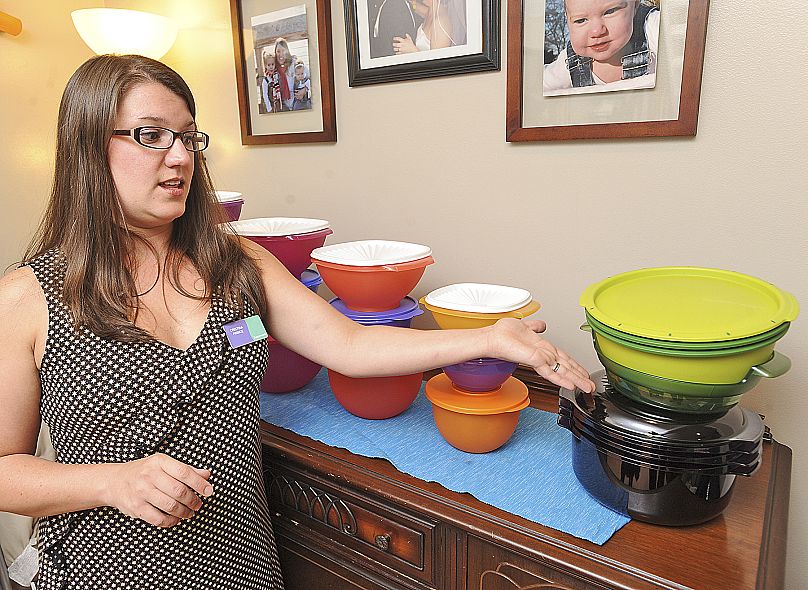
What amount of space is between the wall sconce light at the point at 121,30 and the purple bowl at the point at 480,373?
1.47 metres

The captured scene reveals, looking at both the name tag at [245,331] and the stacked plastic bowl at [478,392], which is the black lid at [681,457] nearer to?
the stacked plastic bowl at [478,392]

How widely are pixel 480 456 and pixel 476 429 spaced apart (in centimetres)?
6

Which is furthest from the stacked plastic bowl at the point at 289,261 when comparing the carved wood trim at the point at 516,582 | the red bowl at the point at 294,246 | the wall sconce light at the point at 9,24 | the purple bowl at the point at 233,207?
the wall sconce light at the point at 9,24

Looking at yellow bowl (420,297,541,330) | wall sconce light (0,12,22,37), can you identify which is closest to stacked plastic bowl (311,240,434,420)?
yellow bowl (420,297,541,330)

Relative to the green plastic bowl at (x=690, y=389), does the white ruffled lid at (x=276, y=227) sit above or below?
above

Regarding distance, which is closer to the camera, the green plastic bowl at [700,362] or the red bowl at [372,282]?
the green plastic bowl at [700,362]

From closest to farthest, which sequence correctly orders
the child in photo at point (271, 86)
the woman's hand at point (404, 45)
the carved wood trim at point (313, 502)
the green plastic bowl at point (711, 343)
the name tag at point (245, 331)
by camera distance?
the green plastic bowl at point (711, 343)
the name tag at point (245, 331)
the carved wood trim at point (313, 502)
the woman's hand at point (404, 45)
the child in photo at point (271, 86)

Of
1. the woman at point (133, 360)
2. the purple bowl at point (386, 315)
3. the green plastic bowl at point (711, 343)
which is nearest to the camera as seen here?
the green plastic bowl at point (711, 343)

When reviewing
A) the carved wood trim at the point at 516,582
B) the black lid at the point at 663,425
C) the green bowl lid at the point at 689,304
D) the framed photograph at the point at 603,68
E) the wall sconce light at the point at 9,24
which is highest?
the wall sconce light at the point at 9,24

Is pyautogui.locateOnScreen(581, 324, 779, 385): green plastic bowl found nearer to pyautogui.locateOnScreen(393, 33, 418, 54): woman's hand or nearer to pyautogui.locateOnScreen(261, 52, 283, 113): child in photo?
pyautogui.locateOnScreen(393, 33, 418, 54): woman's hand

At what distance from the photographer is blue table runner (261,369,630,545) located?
3.24 feet

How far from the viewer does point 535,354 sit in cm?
105

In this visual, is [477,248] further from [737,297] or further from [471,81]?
[737,297]

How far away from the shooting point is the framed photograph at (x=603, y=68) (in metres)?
1.21
